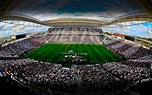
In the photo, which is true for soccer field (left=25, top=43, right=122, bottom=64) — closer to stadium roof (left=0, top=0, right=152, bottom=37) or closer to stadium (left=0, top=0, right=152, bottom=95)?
stadium (left=0, top=0, right=152, bottom=95)

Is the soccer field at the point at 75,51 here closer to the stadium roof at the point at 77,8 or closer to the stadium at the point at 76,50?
the stadium at the point at 76,50

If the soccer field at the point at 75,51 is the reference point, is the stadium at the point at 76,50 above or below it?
above

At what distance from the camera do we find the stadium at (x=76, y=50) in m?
12.8

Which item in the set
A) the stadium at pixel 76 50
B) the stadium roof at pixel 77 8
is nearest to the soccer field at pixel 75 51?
the stadium at pixel 76 50

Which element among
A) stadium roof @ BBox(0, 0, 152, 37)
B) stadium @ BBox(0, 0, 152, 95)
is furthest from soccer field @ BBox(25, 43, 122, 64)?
stadium roof @ BBox(0, 0, 152, 37)

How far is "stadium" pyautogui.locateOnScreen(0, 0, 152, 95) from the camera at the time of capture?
12.8 metres

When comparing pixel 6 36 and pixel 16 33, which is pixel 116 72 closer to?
pixel 6 36

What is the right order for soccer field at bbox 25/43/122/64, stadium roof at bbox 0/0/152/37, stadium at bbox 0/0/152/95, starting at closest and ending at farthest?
stadium at bbox 0/0/152/95, stadium roof at bbox 0/0/152/37, soccer field at bbox 25/43/122/64

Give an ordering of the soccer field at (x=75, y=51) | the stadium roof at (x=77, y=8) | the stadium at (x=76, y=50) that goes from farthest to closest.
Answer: the soccer field at (x=75, y=51), the stadium roof at (x=77, y=8), the stadium at (x=76, y=50)

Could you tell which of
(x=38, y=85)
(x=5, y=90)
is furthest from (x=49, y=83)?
(x=5, y=90)

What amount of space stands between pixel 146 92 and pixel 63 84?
510cm

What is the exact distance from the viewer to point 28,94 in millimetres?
10695

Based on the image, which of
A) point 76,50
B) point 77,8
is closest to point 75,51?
point 76,50

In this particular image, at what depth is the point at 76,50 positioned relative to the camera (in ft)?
124
